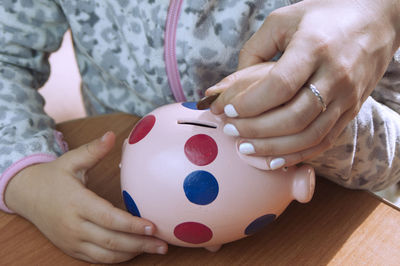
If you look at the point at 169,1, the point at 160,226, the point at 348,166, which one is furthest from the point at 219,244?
the point at 169,1

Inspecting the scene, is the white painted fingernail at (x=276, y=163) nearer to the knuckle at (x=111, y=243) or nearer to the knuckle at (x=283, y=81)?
the knuckle at (x=283, y=81)

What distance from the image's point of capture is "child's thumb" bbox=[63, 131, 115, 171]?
0.47 meters

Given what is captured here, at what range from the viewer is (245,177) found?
0.38 metres

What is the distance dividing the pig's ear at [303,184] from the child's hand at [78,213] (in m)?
0.14

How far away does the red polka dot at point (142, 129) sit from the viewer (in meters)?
0.42

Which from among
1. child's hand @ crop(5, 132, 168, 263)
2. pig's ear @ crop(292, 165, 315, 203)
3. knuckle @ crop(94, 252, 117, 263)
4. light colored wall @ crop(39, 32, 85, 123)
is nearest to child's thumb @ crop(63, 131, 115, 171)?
child's hand @ crop(5, 132, 168, 263)

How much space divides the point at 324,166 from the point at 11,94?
16.3 inches

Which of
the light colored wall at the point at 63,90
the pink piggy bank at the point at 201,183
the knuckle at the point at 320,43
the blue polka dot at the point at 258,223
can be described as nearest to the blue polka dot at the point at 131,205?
the pink piggy bank at the point at 201,183

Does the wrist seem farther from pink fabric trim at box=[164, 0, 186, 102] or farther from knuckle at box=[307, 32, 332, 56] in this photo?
knuckle at box=[307, 32, 332, 56]

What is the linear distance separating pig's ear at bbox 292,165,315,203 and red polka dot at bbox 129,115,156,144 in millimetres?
153

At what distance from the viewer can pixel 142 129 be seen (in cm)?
43

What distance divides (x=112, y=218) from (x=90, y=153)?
9 cm

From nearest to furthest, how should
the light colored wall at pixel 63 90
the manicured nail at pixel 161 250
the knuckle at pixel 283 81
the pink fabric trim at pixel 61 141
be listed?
the knuckle at pixel 283 81
the manicured nail at pixel 161 250
the pink fabric trim at pixel 61 141
the light colored wall at pixel 63 90

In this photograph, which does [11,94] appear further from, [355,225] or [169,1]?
[355,225]
